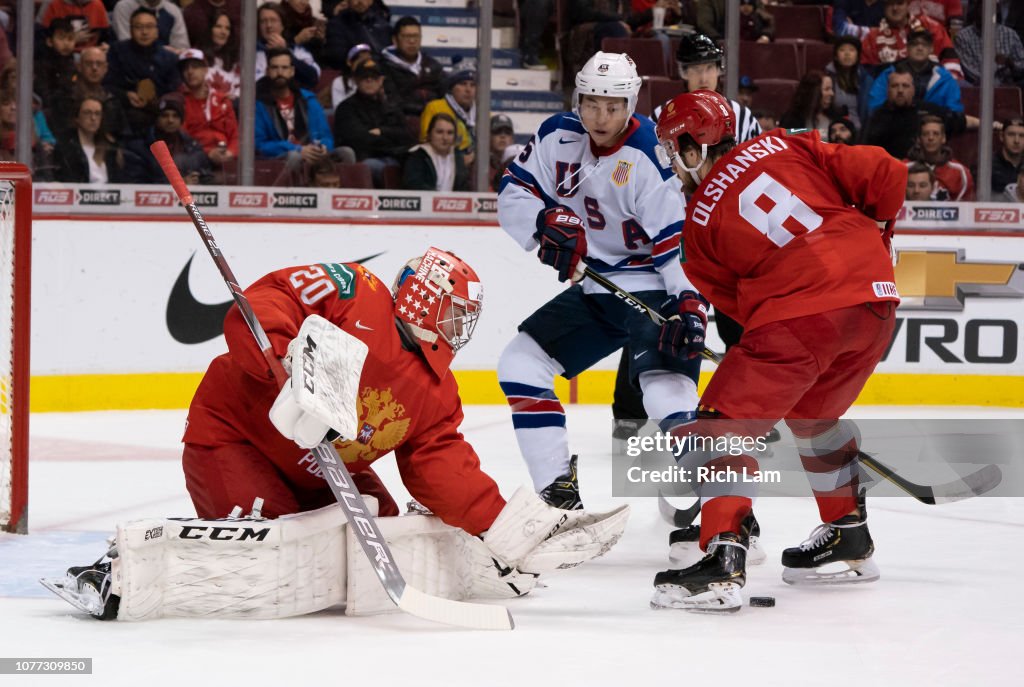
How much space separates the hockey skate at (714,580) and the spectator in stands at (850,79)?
14.8ft

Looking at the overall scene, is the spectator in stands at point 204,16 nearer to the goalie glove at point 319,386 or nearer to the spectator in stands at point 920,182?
the spectator in stands at point 920,182

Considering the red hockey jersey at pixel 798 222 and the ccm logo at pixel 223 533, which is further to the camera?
the red hockey jersey at pixel 798 222

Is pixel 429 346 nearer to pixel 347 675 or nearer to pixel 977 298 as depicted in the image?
pixel 347 675

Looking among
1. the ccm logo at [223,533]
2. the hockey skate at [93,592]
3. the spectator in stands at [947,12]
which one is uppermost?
the spectator in stands at [947,12]

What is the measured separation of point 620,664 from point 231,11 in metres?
4.53

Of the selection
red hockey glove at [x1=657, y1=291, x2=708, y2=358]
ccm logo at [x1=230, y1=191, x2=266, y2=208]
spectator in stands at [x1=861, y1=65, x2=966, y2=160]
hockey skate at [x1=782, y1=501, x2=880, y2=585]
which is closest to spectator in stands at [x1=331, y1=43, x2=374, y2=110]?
ccm logo at [x1=230, y1=191, x2=266, y2=208]

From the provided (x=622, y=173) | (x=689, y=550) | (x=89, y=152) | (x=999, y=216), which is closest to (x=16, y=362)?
(x=622, y=173)

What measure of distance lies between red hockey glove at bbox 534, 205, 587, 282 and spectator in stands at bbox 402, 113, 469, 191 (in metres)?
2.94

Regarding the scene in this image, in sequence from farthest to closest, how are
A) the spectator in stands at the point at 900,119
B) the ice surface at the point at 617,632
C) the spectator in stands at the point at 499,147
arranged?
the spectator in stands at the point at 900,119 < the spectator in stands at the point at 499,147 < the ice surface at the point at 617,632

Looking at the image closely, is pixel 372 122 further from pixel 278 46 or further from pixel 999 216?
pixel 999 216

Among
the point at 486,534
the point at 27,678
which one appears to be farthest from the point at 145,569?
the point at 486,534

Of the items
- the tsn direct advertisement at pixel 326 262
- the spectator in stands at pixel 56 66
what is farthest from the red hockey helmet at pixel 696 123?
the spectator in stands at pixel 56 66

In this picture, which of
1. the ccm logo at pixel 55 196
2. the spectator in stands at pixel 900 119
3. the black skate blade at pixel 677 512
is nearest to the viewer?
the black skate blade at pixel 677 512

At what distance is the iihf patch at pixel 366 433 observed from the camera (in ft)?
9.05
